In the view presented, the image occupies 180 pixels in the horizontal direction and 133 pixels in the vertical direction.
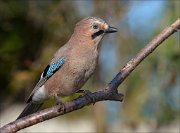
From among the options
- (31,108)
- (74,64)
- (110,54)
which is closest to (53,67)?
(74,64)

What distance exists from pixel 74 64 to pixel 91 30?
0.29 m

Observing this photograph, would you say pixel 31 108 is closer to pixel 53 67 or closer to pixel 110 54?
pixel 53 67

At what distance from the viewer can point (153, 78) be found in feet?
19.5

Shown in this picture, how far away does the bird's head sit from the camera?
4328mm

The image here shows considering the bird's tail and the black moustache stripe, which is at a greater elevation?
the black moustache stripe

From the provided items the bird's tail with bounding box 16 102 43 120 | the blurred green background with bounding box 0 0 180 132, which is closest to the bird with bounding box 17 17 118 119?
the bird's tail with bounding box 16 102 43 120

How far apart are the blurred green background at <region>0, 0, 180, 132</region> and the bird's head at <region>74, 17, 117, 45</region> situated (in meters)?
1.21

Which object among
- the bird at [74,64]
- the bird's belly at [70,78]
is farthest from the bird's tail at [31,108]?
the bird's belly at [70,78]

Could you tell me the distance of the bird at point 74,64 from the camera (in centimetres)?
429

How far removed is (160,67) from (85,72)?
166 cm

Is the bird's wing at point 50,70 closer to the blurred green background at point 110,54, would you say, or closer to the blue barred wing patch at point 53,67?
the blue barred wing patch at point 53,67

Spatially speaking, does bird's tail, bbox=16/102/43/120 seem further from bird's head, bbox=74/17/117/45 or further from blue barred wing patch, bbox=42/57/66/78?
bird's head, bbox=74/17/117/45

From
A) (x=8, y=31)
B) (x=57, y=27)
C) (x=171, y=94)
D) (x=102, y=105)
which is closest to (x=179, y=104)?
(x=171, y=94)

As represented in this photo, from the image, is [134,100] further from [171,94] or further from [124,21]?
[124,21]
